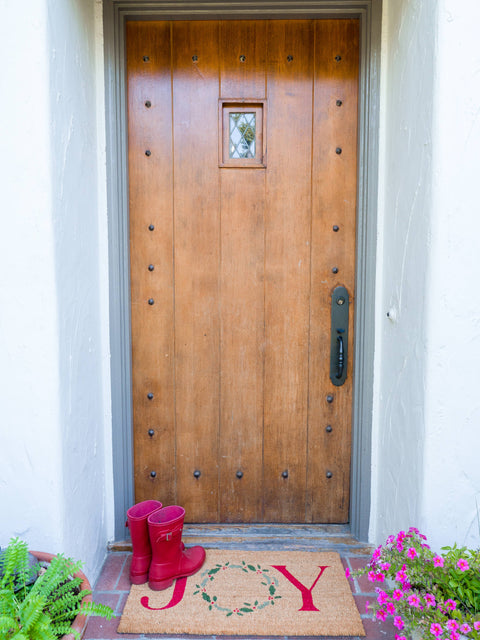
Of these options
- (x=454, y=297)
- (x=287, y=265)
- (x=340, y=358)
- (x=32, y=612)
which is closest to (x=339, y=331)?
(x=340, y=358)

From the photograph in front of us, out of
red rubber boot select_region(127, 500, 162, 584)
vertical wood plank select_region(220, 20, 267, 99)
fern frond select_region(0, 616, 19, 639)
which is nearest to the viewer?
fern frond select_region(0, 616, 19, 639)

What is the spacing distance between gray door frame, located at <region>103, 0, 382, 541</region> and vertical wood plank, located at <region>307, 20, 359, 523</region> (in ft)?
0.18

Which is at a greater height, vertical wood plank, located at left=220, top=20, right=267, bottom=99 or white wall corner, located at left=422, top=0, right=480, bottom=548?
vertical wood plank, located at left=220, top=20, right=267, bottom=99

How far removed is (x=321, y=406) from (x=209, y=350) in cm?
51

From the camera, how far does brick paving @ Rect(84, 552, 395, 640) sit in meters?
1.50

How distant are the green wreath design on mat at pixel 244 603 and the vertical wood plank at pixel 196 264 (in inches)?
10.4

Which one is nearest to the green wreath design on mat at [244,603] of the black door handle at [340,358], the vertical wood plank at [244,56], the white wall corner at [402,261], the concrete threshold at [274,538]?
the concrete threshold at [274,538]

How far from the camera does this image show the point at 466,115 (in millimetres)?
1325

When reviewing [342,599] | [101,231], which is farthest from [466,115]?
[342,599]

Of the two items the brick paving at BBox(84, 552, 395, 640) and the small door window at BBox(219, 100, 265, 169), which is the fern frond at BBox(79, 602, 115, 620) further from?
the small door window at BBox(219, 100, 265, 169)

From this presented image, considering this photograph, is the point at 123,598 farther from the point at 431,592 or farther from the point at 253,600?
the point at 431,592

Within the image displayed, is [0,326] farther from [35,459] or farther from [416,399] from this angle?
[416,399]

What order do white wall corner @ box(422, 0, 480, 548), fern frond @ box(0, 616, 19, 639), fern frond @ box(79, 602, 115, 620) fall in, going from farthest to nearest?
white wall corner @ box(422, 0, 480, 548)
fern frond @ box(79, 602, 115, 620)
fern frond @ box(0, 616, 19, 639)

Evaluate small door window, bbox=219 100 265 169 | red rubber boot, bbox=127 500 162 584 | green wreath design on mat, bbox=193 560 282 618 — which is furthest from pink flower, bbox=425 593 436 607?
small door window, bbox=219 100 265 169
